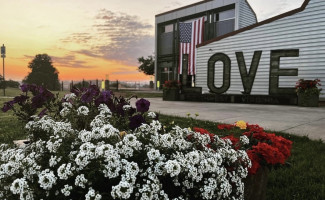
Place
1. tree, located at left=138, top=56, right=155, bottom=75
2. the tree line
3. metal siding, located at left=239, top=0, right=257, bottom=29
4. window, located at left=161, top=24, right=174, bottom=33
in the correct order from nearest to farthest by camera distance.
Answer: metal siding, located at left=239, top=0, right=257, bottom=29, window, located at left=161, top=24, right=174, bottom=33, tree, located at left=138, top=56, right=155, bottom=75, the tree line

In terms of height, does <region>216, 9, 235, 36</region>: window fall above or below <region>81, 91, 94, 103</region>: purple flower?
above

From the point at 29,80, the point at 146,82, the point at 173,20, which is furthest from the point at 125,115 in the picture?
the point at 29,80

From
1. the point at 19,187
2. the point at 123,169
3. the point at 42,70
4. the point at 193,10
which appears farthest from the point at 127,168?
the point at 42,70

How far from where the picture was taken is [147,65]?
31.2 metres

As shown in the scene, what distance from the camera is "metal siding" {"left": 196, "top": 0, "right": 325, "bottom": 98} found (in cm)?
1052

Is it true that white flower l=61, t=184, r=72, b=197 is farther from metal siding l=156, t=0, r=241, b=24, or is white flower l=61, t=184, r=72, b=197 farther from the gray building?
metal siding l=156, t=0, r=241, b=24

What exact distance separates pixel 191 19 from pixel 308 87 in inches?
660

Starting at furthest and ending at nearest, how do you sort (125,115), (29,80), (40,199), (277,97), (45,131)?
(29,80)
(277,97)
(125,115)
(45,131)
(40,199)

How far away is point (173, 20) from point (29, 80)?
31.1 m

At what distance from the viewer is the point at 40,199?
1.22 m

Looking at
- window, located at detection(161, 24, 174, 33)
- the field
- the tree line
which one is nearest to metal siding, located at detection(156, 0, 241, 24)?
window, located at detection(161, 24, 174, 33)

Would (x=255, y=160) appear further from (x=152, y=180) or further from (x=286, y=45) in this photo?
(x=286, y=45)

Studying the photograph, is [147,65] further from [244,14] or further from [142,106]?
[142,106]

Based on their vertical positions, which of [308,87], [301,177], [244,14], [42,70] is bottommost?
[301,177]
